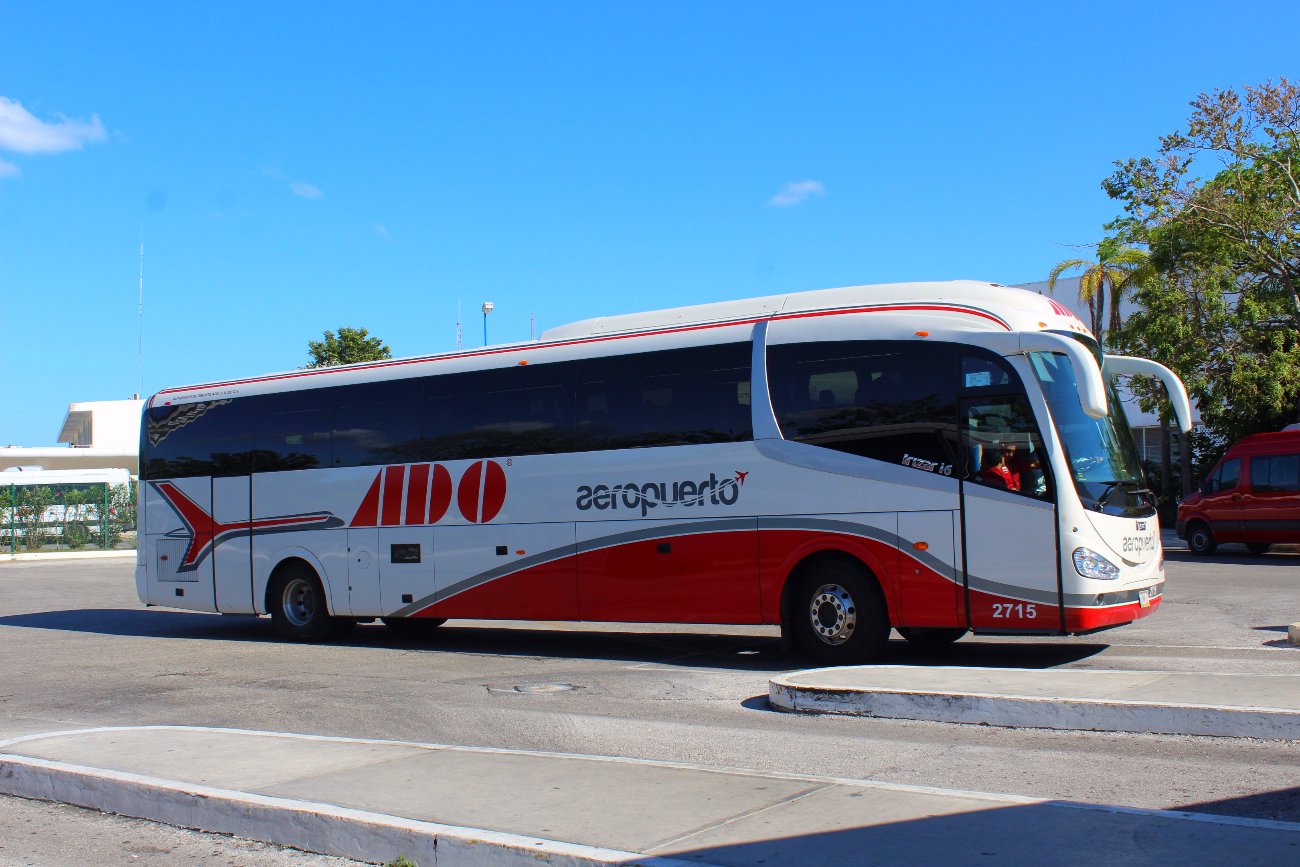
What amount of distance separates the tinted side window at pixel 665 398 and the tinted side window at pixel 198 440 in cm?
580

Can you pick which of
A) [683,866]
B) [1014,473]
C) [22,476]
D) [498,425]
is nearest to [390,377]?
[498,425]

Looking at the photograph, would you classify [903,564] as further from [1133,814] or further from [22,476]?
[22,476]

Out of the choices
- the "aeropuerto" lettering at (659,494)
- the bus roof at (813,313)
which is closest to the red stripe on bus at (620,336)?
the bus roof at (813,313)

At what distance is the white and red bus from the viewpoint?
10703 mm

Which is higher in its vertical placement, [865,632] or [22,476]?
[22,476]

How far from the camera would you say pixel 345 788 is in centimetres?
639

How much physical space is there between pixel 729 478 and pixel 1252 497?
58.6 ft

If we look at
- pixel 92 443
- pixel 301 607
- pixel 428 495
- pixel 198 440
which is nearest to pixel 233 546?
pixel 301 607

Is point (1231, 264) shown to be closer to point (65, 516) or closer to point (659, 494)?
point (659, 494)

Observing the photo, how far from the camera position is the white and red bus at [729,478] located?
35.1ft

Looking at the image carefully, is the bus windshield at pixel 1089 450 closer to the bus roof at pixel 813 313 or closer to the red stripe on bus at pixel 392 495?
the bus roof at pixel 813 313

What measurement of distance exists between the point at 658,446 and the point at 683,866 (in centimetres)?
802

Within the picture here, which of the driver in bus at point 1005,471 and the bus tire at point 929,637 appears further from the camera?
the bus tire at point 929,637

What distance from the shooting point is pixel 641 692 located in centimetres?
1065
